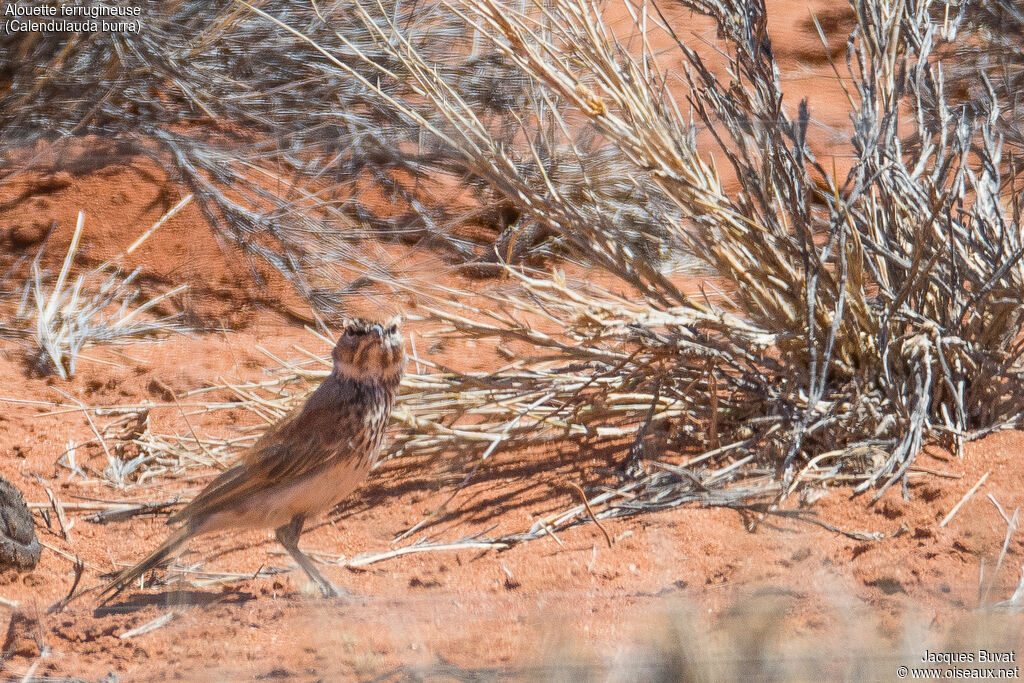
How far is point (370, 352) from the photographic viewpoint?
1828 mm

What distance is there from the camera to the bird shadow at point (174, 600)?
65.6 inches

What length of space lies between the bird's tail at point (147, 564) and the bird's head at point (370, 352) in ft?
1.45

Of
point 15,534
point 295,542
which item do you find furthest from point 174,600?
point 15,534

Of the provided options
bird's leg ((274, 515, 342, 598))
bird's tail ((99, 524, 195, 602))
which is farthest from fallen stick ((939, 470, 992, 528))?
bird's tail ((99, 524, 195, 602))

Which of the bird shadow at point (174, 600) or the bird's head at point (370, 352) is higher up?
the bird's head at point (370, 352)

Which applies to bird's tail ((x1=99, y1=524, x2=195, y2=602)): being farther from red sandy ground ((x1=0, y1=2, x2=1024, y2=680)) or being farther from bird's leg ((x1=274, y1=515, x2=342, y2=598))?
bird's leg ((x1=274, y1=515, x2=342, y2=598))

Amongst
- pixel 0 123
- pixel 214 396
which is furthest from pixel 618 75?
pixel 0 123

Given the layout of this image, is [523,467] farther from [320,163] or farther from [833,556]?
[320,163]

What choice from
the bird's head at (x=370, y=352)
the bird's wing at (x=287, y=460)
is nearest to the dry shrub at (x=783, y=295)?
the bird's head at (x=370, y=352)

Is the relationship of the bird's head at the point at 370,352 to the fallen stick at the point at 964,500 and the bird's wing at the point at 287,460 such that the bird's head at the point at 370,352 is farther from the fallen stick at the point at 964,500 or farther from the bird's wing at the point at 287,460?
the fallen stick at the point at 964,500

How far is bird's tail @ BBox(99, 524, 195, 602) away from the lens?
177cm

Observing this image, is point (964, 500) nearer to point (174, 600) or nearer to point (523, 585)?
point (523, 585)

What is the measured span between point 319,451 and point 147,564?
1.27 feet

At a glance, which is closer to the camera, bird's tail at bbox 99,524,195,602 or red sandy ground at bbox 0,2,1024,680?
red sandy ground at bbox 0,2,1024,680
